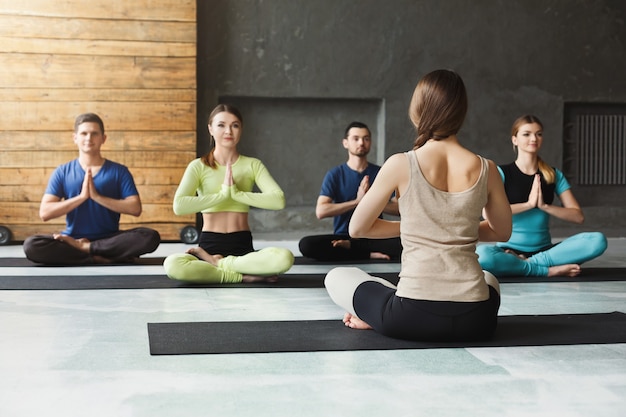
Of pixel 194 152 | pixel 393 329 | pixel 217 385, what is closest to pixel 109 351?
pixel 217 385

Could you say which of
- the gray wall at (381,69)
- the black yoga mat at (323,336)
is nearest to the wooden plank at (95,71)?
the gray wall at (381,69)

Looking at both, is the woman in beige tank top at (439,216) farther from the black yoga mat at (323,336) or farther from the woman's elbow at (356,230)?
the black yoga mat at (323,336)

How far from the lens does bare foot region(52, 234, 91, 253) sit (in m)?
4.96

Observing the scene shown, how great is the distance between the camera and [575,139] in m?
8.24

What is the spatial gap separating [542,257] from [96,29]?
4200 millimetres

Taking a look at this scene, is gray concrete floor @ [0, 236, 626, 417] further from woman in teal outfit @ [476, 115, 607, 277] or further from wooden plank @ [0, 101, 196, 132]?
wooden plank @ [0, 101, 196, 132]

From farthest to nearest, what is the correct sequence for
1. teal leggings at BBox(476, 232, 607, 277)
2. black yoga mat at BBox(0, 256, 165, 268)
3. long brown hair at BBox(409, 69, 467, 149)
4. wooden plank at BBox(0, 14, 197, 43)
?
1. wooden plank at BBox(0, 14, 197, 43)
2. black yoga mat at BBox(0, 256, 165, 268)
3. teal leggings at BBox(476, 232, 607, 277)
4. long brown hair at BBox(409, 69, 467, 149)

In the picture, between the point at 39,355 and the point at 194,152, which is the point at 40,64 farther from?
the point at 39,355

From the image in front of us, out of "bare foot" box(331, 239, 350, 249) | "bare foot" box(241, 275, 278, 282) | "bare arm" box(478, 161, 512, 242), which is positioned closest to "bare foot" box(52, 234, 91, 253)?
"bare foot" box(241, 275, 278, 282)

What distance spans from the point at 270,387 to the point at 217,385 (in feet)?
0.48

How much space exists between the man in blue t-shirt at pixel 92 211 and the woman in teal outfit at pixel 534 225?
7.10 feet

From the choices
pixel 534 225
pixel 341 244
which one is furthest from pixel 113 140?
pixel 534 225

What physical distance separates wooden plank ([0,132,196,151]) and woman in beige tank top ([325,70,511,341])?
450 centimetres

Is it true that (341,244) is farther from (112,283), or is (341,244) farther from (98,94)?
(98,94)
